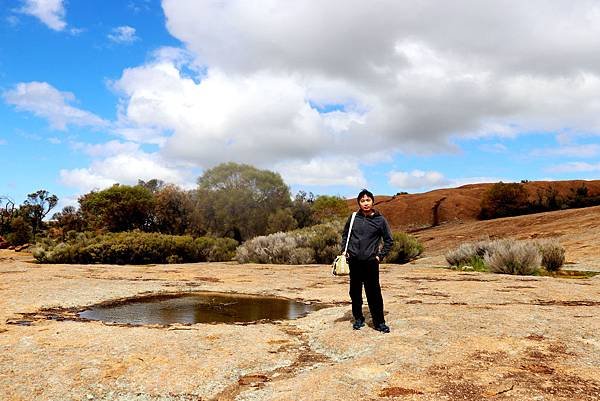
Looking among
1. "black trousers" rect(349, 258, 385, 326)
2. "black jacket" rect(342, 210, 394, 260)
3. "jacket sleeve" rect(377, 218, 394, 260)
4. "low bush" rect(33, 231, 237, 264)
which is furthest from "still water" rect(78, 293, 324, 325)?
"low bush" rect(33, 231, 237, 264)

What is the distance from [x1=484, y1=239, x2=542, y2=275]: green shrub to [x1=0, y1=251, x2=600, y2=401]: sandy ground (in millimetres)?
4642

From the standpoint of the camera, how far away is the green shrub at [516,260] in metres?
12.6

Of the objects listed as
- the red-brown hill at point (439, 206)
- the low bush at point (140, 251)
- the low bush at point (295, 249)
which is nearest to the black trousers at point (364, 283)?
the low bush at point (295, 249)

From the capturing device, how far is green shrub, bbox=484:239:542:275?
12.6 meters

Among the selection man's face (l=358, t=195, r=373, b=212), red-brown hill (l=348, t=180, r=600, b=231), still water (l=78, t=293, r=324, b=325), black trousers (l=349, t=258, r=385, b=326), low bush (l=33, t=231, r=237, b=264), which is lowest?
still water (l=78, t=293, r=324, b=325)

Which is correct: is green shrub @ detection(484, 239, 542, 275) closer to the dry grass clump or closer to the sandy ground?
the dry grass clump

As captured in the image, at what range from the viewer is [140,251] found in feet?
63.0

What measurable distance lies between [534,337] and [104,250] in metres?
17.2

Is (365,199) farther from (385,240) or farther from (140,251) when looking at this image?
(140,251)

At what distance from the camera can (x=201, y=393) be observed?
12.7ft

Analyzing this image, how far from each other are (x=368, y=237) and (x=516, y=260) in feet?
26.7

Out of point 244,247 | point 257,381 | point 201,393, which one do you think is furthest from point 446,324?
point 244,247

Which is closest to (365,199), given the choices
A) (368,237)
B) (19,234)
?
(368,237)

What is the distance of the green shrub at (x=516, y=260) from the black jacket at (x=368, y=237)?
7.93m
